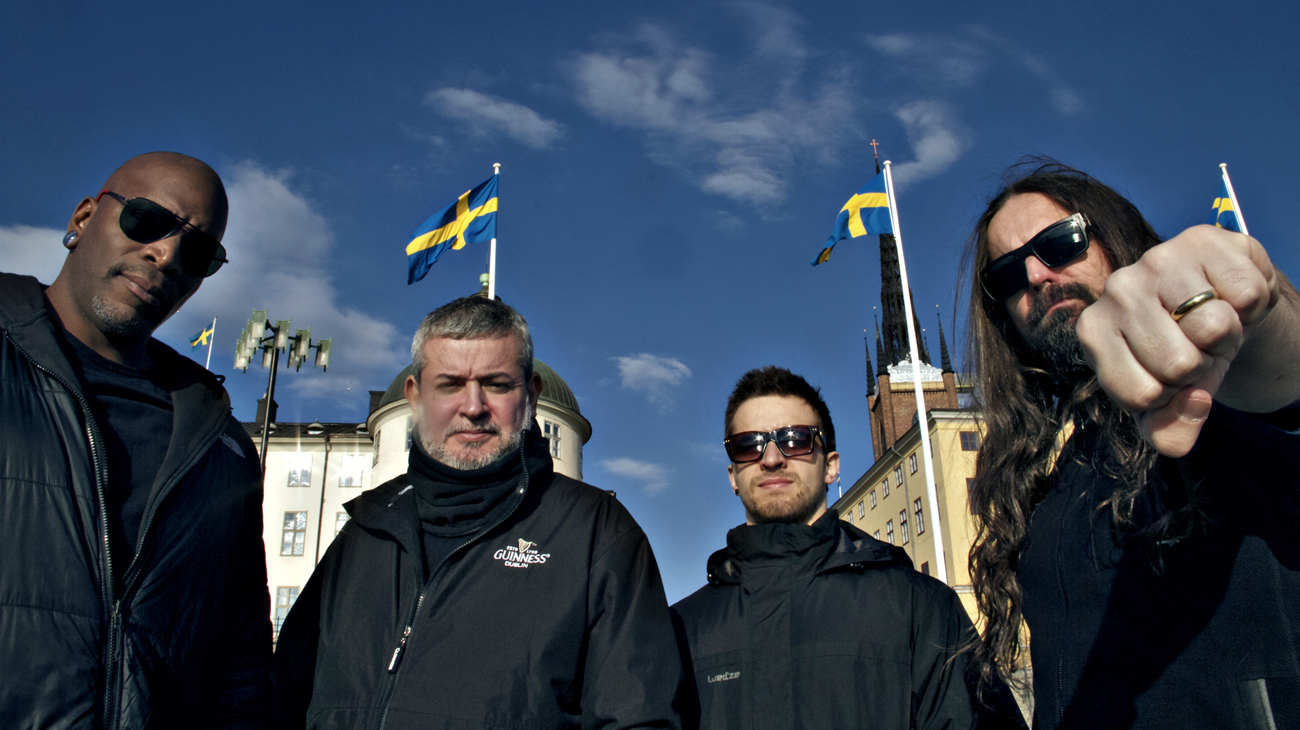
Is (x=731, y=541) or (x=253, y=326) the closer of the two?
(x=731, y=541)

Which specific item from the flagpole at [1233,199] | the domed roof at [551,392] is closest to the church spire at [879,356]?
the domed roof at [551,392]

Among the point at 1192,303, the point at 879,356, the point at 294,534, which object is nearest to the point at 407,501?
the point at 1192,303

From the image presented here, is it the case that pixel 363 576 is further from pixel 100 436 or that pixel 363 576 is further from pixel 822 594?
pixel 822 594

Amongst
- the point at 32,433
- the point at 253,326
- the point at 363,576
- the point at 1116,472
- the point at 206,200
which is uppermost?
the point at 253,326

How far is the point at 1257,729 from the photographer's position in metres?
1.58

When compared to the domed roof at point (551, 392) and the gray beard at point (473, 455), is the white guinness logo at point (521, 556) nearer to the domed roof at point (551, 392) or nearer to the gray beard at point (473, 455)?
the gray beard at point (473, 455)

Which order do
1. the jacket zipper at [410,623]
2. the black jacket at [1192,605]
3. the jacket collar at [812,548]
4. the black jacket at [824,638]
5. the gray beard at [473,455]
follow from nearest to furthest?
the black jacket at [1192,605] < the jacket zipper at [410,623] < the gray beard at [473,455] < the black jacket at [824,638] < the jacket collar at [812,548]

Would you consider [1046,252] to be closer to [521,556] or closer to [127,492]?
[521,556]

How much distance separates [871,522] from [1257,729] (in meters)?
62.9

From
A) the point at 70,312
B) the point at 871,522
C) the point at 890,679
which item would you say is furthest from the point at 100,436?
the point at 871,522

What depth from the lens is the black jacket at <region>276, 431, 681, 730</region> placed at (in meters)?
2.49

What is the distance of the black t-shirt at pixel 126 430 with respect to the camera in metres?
2.35

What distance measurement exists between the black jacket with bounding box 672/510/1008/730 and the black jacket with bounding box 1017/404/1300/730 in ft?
2.97

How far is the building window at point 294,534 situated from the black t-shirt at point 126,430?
41.5 m
